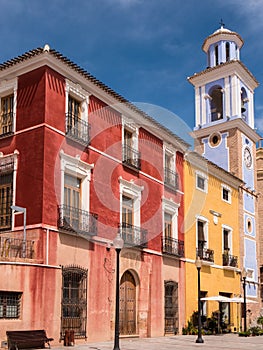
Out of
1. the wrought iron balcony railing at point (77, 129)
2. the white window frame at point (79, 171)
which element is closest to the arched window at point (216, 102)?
the wrought iron balcony railing at point (77, 129)

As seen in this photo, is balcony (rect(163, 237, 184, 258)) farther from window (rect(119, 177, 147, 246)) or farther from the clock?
the clock

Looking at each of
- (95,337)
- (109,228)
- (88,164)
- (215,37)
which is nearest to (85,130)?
(88,164)

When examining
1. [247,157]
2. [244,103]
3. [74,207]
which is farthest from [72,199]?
[244,103]

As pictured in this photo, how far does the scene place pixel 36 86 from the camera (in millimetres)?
19047

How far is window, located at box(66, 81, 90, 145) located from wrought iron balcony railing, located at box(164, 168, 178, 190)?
267 inches

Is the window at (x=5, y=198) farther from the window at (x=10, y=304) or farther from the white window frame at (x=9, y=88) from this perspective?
the window at (x=10, y=304)

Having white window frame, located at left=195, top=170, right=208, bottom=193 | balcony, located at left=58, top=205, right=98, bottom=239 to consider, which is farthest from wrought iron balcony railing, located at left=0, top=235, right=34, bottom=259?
white window frame, located at left=195, top=170, right=208, bottom=193

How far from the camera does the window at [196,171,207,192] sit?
29.5m

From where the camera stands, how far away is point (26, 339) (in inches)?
618

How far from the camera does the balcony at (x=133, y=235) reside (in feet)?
72.4

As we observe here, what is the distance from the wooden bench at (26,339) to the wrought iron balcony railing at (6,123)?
735 centimetres

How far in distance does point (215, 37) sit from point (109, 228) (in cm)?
2287

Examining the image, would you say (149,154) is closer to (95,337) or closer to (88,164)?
(88,164)

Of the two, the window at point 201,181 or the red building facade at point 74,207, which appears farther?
the window at point 201,181
